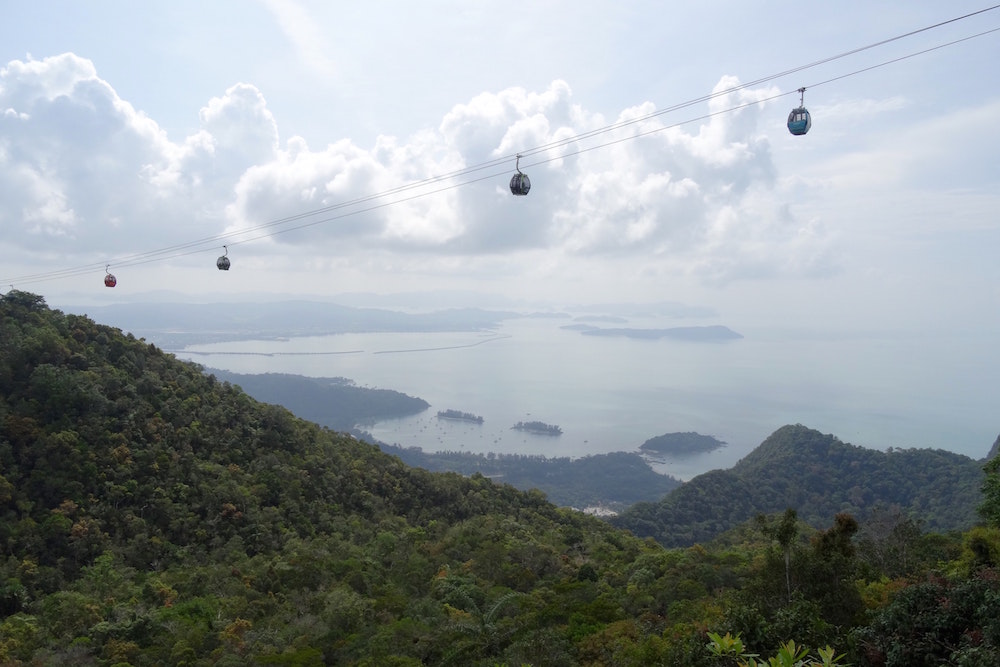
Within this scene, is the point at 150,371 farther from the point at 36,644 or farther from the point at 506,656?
the point at 506,656

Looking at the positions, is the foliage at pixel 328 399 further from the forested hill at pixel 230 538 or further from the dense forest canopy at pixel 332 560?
the dense forest canopy at pixel 332 560

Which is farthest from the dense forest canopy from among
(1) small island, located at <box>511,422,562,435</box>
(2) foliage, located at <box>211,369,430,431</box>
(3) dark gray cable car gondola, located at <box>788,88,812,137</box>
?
(1) small island, located at <box>511,422,562,435</box>

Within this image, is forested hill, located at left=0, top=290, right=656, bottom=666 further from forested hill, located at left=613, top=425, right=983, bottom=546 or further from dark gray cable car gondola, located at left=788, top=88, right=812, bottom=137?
forested hill, located at left=613, top=425, right=983, bottom=546

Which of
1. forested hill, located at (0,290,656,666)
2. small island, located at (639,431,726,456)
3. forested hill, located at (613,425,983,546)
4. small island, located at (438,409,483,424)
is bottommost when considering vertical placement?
small island, located at (639,431,726,456)

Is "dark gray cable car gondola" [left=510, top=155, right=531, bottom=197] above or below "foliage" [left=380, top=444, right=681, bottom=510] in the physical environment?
above

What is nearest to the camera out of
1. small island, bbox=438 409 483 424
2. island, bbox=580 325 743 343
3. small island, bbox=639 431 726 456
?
small island, bbox=639 431 726 456

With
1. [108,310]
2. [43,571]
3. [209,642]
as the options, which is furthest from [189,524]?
[108,310]
